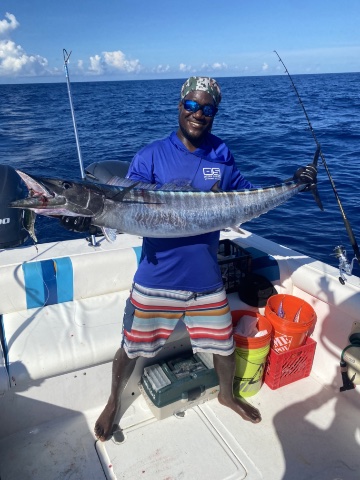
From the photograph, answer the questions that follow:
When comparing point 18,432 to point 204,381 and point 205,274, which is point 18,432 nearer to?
point 204,381

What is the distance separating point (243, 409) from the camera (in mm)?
3709

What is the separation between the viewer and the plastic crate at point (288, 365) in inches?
157

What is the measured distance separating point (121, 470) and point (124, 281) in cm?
205

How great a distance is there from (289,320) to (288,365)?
485 mm

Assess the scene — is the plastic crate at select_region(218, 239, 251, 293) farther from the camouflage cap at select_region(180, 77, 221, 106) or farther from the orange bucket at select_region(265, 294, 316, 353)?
the camouflage cap at select_region(180, 77, 221, 106)

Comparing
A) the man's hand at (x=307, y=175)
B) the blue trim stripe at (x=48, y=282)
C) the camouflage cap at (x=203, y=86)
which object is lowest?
the blue trim stripe at (x=48, y=282)

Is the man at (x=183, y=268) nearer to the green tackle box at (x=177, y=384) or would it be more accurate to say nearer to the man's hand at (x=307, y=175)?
the green tackle box at (x=177, y=384)

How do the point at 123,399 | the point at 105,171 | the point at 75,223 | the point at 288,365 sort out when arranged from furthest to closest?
the point at 105,171, the point at 288,365, the point at 123,399, the point at 75,223

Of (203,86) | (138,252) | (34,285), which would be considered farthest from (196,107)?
(34,285)

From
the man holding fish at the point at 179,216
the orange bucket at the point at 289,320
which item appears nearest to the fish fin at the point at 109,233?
the man holding fish at the point at 179,216

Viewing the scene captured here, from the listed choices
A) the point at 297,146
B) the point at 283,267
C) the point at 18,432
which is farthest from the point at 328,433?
the point at 297,146

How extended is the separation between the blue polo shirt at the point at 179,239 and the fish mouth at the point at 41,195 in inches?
26.5

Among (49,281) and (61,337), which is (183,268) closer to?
(61,337)

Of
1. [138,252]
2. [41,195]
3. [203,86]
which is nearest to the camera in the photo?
[41,195]
